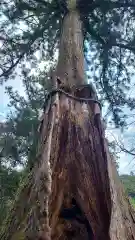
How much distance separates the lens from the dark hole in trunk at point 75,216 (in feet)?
7.82

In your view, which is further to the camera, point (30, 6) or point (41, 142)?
point (30, 6)

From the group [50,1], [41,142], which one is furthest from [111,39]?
[41,142]

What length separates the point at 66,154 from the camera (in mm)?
2760

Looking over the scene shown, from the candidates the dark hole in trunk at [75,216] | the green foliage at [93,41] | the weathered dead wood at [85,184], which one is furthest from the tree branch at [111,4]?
the dark hole in trunk at [75,216]

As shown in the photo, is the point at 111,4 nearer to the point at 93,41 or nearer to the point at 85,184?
the point at 93,41

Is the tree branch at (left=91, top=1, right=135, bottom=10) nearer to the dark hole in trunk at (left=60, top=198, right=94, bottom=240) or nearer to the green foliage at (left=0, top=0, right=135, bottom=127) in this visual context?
the green foliage at (left=0, top=0, right=135, bottom=127)

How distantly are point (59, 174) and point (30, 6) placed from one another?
203 inches

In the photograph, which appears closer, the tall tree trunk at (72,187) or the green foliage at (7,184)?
the tall tree trunk at (72,187)

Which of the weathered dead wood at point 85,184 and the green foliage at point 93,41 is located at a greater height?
the green foliage at point 93,41

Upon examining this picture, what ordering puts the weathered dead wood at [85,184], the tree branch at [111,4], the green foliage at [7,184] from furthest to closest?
the green foliage at [7,184]
the tree branch at [111,4]
the weathered dead wood at [85,184]

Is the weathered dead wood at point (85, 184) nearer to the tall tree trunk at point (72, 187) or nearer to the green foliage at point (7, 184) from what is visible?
the tall tree trunk at point (72, 187)

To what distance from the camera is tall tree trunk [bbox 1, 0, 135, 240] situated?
2102mm

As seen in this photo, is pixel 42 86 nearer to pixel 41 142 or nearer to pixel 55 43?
pixel 55 43

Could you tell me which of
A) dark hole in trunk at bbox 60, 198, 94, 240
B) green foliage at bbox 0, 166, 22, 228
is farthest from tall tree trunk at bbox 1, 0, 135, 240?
green foliage at bbox 0, 166, 22, 228
